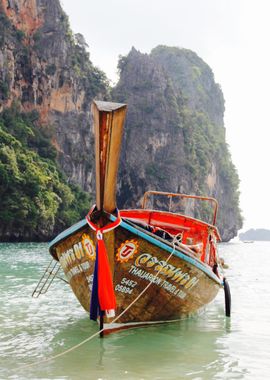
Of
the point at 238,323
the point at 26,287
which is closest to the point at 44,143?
the point at 26,287

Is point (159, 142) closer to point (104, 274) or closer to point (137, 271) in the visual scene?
point (137, 271)

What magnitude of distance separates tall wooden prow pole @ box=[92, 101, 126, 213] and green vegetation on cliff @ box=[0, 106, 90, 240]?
113 feet

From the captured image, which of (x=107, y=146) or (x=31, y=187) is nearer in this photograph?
(x=107, y=146)

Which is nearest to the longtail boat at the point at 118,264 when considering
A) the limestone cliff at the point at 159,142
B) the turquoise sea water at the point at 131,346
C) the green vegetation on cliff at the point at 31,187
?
the turquoise sea water at the point at 131,346

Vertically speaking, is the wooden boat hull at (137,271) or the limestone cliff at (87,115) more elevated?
the limestone cliff at (87,115)

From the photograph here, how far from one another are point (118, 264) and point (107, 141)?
2118 mm

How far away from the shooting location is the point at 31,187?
42125 mm

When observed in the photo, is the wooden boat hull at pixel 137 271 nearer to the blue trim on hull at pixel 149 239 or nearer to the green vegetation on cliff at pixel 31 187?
the blue trim on hull at pixel 149 239

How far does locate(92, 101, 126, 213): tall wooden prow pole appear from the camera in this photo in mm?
4730

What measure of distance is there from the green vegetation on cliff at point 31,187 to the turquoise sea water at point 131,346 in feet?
101

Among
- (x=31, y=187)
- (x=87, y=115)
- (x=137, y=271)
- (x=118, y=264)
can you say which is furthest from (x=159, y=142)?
(x=118, y=264)

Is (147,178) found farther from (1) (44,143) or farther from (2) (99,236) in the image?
(2) (99,236)

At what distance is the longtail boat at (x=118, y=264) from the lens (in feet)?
16.8

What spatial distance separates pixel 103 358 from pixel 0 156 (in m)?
36.3
